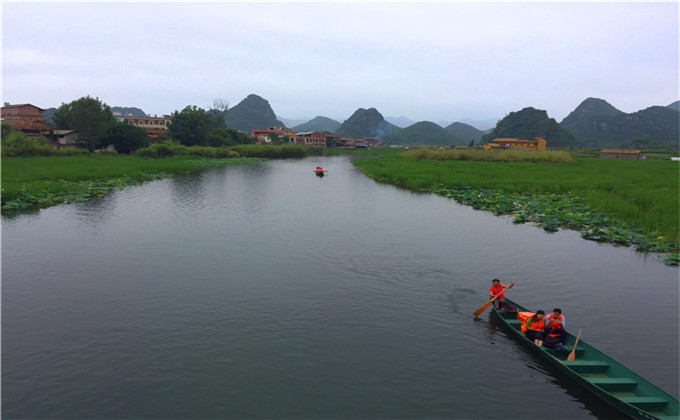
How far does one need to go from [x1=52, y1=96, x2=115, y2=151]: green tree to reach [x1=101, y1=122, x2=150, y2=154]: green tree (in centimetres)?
223

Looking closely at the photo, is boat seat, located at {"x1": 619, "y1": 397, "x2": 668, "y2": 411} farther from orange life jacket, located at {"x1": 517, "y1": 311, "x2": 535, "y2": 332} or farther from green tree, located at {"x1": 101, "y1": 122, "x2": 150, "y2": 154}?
green tree, located at {"x1": 101, "y1": 122, "x2": 150, "y2": 154}

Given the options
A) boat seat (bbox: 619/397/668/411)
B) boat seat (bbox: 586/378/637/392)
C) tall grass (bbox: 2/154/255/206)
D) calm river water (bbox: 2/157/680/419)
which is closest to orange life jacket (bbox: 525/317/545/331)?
calm river water (bbox: 2/157/680/419)

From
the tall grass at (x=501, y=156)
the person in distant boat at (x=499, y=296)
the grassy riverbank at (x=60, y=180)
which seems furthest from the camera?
the tall grass at (x=501, y=156)

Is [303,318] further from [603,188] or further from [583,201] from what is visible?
[603,188]

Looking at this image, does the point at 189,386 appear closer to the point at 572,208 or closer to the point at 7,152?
the point at 572,208

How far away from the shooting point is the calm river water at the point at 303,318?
879 centimetres

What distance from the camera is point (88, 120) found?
2785 inches

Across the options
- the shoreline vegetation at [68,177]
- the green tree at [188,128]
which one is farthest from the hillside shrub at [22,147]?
the green tree at [188,128]

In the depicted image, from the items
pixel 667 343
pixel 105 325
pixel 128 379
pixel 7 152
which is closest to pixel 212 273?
pixel 105 325

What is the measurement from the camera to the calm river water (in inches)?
346

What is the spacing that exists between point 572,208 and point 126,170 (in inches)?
1756

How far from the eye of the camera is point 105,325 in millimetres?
11625

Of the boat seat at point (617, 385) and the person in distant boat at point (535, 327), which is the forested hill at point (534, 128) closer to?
the person in distant boat at point (535, 327)

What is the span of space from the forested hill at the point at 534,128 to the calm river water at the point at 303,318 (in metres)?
144
